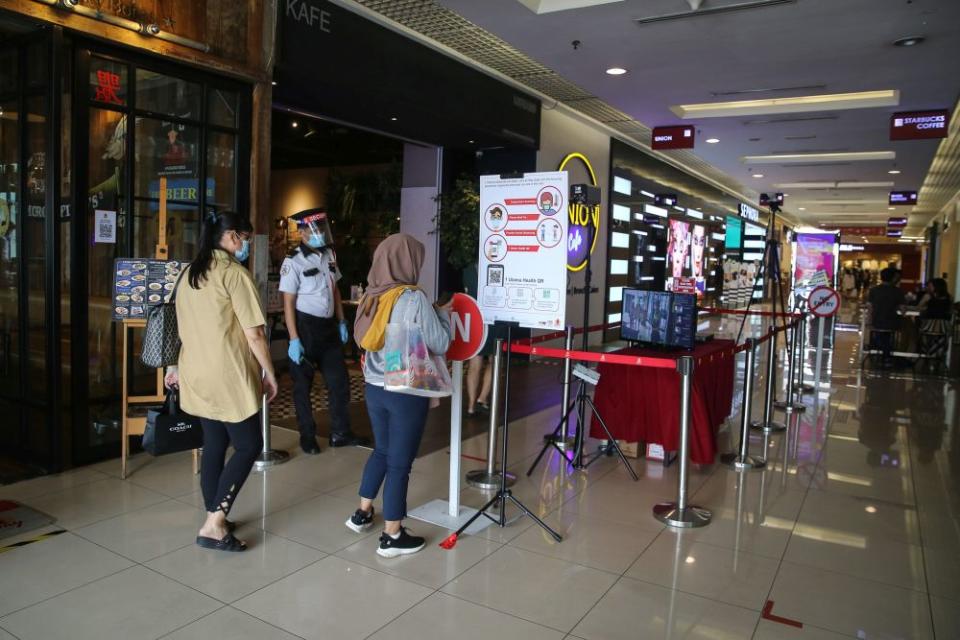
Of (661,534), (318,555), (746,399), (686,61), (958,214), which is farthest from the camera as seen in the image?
(958,214)

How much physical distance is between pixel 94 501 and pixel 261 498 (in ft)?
2.84

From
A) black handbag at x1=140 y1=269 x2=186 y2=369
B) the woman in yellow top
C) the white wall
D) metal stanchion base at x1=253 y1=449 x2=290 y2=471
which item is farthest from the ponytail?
the white wall

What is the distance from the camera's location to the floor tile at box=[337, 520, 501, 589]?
3094 millimetres

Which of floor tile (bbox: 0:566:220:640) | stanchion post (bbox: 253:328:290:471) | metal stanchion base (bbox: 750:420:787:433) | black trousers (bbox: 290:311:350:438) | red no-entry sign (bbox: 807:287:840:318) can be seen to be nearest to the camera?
floor tile (bbox: 0:566:220:640)

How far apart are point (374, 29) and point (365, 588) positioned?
4820mm

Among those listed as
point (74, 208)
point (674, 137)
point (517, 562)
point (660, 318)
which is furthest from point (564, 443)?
point (674, 137)

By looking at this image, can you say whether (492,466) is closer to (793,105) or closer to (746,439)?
(746,439)

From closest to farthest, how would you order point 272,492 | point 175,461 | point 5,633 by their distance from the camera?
point 5,633 < point 272,492 < point 175,461

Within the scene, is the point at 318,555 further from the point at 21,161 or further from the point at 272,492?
the point at 21,161

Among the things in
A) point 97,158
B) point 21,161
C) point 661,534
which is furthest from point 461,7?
point 661,534

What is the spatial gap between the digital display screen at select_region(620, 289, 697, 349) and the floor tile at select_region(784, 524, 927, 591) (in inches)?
57.6

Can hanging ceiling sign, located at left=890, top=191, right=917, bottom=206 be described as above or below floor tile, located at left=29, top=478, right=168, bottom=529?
above

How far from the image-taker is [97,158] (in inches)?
170

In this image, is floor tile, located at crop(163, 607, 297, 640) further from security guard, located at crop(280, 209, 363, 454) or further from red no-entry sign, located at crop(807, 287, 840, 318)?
red no-entry sign, located at crop(807, 287, 840, 318)
